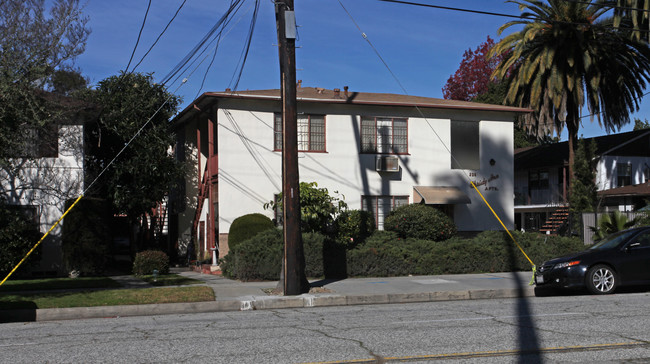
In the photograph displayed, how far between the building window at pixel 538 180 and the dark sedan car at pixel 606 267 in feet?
85.4

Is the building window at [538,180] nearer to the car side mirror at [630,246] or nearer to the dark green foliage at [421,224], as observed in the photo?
the dark green foliage at [421,224]

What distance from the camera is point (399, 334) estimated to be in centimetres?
871

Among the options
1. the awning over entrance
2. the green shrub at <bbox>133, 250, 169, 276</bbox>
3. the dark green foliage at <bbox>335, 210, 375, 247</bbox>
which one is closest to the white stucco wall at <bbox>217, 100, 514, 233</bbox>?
the awning over entrance

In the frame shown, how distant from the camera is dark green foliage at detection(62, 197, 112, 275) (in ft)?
61.4

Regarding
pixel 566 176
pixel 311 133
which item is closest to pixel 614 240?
pixel 311 133

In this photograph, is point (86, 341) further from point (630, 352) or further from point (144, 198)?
point (144, 198)

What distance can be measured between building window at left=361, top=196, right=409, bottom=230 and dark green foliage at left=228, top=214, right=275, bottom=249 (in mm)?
4248

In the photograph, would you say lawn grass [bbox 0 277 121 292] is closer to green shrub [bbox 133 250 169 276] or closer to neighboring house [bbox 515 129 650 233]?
green shrub [bbox 133 250 169 276]

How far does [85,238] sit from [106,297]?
5.99 meters

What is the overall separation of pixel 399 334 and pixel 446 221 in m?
13.9

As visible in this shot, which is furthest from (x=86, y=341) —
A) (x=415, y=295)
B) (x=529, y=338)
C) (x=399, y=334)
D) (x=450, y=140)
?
(x=450, y=140)

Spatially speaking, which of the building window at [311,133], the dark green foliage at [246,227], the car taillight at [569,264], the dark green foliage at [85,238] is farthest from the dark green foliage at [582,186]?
the dark green foliage at [85,238]

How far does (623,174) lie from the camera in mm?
36688

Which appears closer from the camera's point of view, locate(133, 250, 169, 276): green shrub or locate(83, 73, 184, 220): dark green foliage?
locate(133, 250, 169, 276): green shrub
